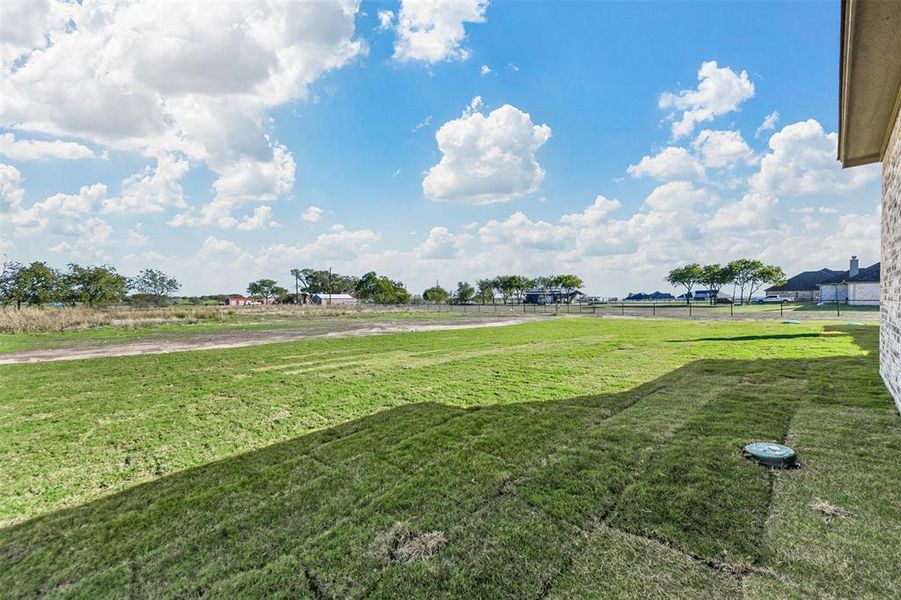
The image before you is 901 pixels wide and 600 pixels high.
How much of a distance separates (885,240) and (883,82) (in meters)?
3.10

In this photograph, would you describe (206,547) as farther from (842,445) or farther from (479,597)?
(842,445)

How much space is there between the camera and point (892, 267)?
229 inches

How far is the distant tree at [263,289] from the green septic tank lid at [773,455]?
112 metres

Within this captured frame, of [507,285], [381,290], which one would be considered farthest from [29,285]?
[507,285]

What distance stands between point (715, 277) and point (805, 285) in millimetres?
21677

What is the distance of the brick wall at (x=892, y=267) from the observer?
5.30 meters

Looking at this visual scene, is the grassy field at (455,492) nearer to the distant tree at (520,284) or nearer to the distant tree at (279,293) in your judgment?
the distant tree at (520,284)

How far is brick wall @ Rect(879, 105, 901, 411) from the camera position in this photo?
17.4 feet

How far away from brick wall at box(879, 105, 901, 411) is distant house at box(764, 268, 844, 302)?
82.3m

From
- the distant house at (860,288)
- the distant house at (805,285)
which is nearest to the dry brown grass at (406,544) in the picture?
the distant house at (860,288)

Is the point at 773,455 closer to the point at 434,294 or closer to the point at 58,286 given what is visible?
the point at 58,286

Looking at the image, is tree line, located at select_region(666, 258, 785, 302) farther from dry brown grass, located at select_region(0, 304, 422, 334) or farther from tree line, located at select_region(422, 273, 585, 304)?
dry brown grass, located at select_region(0, 304, 422, 334)

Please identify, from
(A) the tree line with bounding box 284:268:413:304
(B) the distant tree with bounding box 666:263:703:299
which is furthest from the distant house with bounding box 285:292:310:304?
(B) the distant tree with bounding box 666:263:703:299

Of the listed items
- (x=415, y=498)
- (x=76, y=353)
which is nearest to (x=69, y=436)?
(x=415, y=498)
